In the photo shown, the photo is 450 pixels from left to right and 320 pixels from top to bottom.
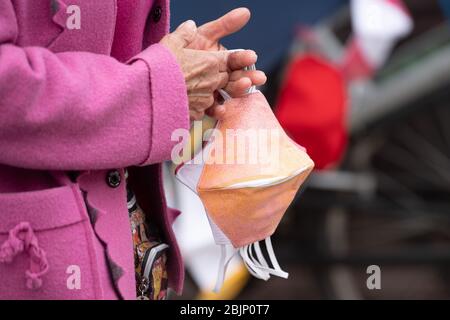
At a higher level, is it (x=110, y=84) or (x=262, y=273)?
(x=110, y=84)

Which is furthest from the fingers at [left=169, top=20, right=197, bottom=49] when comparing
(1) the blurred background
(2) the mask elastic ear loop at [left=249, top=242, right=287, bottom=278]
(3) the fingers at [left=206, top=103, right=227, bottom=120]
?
(1) the blurred background

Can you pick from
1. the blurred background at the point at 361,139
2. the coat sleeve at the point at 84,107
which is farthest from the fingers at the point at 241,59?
the blurred background at the point at 361,139

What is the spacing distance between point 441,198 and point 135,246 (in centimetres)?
267

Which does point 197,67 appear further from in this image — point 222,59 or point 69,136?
point 69,136

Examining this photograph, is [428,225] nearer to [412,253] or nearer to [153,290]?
[412,253]

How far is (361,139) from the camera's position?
3699 mm

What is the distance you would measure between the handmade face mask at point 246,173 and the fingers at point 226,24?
103 mm

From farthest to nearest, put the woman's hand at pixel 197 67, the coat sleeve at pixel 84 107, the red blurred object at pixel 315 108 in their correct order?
the red blurred object at pixel 315 108
the woman's hand at pixel 197 67
the coat sleeve at pixel 84 107

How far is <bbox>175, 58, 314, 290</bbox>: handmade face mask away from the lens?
1244mm

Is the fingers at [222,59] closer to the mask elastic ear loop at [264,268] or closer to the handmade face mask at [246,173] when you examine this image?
the handmade face mask at [246,173]

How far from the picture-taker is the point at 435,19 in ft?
12.8

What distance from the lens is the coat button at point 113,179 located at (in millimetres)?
1225

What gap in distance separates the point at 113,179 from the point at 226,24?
302 mm
